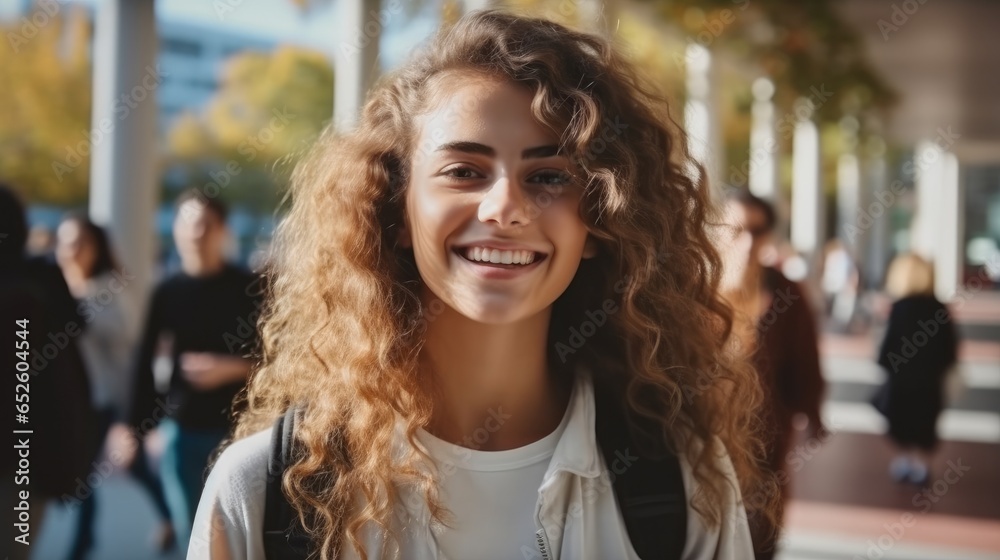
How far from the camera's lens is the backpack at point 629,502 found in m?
1.32

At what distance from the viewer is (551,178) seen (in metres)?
1.45

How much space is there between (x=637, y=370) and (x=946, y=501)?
5.58m

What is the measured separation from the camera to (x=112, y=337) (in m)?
4.30

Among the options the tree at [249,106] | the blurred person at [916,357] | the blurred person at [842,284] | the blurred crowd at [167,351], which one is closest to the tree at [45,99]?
the blurred crowd at [167,351]

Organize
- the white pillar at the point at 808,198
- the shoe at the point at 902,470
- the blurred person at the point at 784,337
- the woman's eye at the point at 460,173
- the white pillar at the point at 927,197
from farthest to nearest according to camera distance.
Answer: the white pillar at the point at 927,197
the white pillar at the point at 808,198
the shoe at the point at 902,470
the blurred person at the point at 784,337
the woman's eye at the point at 460,173

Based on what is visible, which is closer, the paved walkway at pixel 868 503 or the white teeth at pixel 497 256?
the white teeth at pixel 497 256

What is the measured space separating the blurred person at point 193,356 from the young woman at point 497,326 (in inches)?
85.6

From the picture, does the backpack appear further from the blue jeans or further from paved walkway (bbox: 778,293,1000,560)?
paved walkway (bbox: 778,293,1000,560)

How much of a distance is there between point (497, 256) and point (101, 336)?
347 centimetres

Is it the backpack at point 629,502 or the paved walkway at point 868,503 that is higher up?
the backpack at point 629,502

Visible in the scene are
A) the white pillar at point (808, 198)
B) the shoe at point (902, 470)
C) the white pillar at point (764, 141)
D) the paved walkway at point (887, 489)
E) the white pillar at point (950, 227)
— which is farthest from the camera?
the white pillar at point (950, 227)

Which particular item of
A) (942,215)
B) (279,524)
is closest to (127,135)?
(279,524)

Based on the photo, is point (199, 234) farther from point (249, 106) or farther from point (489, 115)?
point (249, 106)

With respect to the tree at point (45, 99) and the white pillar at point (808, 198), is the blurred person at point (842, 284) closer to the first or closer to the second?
the white pillar at point (808, 198)
